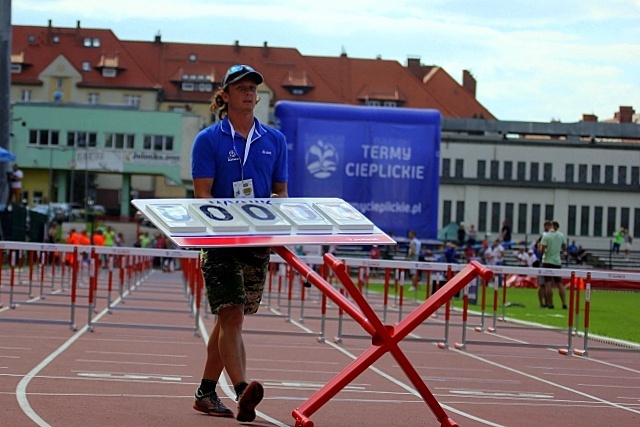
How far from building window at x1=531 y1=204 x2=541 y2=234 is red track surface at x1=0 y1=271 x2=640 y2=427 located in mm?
66247

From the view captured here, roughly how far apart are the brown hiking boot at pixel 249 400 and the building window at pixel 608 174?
256ft

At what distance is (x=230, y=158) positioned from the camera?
830 centimetres

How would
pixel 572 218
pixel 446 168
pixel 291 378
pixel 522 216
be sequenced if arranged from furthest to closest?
pixel 446 168, pixel 522 216, pixel 572 218, pixel 291 378

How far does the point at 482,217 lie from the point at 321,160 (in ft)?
172

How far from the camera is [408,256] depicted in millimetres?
35031

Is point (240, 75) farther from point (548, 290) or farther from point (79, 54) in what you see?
point (79, 54)

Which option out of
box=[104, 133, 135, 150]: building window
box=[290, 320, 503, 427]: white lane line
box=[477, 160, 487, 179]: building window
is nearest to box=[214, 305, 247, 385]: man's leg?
box=[290, 320, 503, 427]: white lane line

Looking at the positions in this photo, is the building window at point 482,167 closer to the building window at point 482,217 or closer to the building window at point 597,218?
the building window at point 482,217

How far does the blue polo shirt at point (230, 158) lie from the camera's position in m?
8.24

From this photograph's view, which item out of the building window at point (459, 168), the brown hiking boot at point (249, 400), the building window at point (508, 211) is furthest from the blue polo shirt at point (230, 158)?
the building window at point (459, 168)

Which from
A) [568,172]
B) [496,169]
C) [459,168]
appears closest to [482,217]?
[496,169]

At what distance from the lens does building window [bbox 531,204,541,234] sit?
8531 centimetres

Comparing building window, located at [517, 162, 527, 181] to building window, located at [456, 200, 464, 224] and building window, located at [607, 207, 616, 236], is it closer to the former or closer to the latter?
building window, located at [456, 200, 464, 224]

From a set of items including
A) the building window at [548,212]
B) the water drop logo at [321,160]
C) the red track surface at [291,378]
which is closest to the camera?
the red track surface at [291,378]
